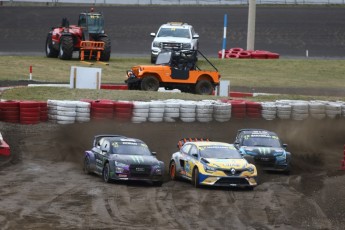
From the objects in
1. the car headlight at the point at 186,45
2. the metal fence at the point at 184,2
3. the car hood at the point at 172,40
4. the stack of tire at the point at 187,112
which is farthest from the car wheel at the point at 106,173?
the metal fence at the point at 184,2

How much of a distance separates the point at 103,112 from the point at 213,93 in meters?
8.25

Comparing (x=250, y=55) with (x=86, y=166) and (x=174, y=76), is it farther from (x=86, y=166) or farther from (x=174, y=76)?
(x=86, y=166)

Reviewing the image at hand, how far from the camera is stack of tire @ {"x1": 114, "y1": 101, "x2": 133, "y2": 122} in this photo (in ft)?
95.6

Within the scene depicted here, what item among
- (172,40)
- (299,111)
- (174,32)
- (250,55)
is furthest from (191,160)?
(250,55)

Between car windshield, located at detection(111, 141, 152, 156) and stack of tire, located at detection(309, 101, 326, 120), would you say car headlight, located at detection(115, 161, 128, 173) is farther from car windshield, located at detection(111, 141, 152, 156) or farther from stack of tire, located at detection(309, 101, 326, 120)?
stack of tire, located at detection(309, 101, 326, 120)

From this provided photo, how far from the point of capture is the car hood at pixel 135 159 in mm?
22625

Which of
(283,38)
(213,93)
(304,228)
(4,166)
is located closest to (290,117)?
(213,93)

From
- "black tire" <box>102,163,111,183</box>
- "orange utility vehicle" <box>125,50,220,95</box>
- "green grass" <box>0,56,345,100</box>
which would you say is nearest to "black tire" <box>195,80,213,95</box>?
"orange utility vehicle" <box>125,50,220,95</box>

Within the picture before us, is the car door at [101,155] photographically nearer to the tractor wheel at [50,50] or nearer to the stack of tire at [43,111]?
the stack of tire at [43,111]

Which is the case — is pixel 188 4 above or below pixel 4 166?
above

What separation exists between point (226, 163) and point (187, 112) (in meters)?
6.84

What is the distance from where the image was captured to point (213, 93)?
36250mm

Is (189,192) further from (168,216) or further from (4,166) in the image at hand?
(4,166)

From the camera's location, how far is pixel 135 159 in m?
22.9
